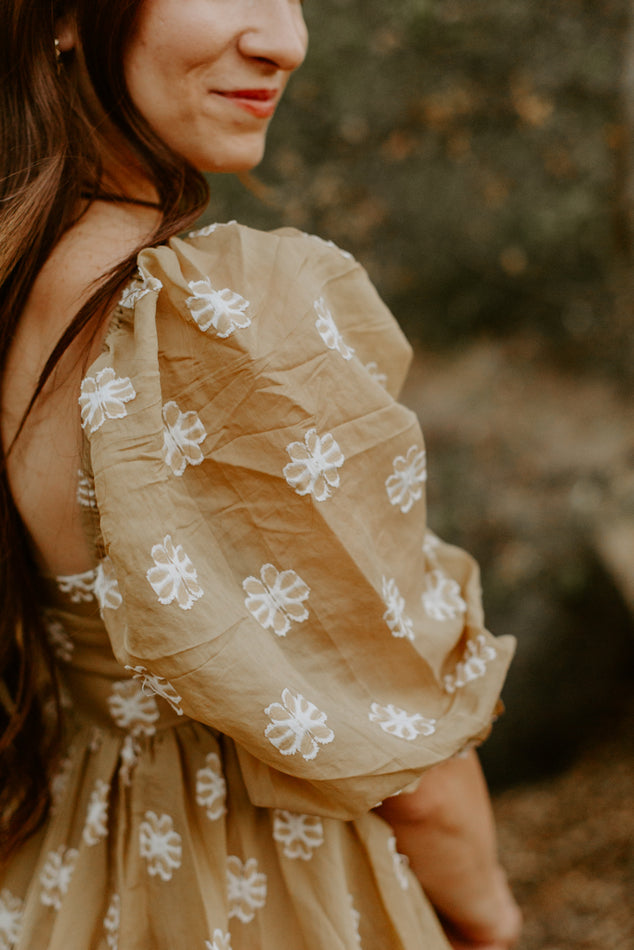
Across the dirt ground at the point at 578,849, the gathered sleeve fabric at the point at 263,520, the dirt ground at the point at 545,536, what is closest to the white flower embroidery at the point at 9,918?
the gathered sleeve fabric at the point at 263,520

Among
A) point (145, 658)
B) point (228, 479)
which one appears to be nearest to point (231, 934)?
point (145, 658)

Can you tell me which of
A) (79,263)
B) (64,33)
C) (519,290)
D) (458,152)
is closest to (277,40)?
(64,33)

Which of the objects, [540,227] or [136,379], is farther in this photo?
[540,227]

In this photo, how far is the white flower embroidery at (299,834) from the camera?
2.90 feet

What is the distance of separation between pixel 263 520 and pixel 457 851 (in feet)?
1.67

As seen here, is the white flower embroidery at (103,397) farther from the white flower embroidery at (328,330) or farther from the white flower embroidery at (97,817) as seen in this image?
the white flower embroidery at (97,817)

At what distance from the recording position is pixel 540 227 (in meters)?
2.24

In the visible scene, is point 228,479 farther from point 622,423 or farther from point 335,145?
point 622,423

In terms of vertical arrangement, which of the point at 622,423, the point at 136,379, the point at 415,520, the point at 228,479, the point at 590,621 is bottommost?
the point at 590,621

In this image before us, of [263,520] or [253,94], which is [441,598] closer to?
[263,520]

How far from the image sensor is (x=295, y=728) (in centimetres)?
74

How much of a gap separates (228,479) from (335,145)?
1645 mm

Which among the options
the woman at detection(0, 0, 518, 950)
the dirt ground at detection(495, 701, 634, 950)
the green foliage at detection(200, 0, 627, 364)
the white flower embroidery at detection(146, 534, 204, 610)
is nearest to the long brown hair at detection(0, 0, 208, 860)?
the woman at detection(0, 0, 518, 950)

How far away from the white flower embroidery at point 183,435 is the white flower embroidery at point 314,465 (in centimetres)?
8
